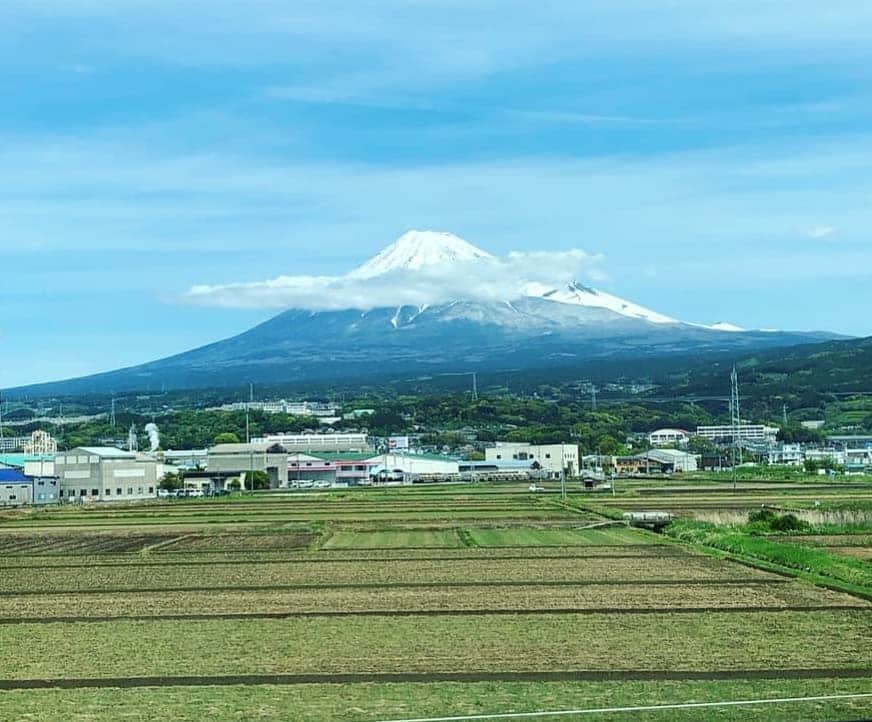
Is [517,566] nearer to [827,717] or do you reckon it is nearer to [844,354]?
[827,717]

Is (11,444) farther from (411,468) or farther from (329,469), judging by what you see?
(411,468)

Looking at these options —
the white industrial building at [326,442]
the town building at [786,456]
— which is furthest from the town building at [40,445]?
the town building at [786,456]

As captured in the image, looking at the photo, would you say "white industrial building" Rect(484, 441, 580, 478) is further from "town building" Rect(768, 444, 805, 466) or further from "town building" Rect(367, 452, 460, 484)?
"town building" Rect(768, 444, 805, 466)

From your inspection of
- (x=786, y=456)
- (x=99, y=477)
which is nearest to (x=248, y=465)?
(x=99, y=477)

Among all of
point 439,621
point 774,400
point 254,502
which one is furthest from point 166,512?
point 774,400

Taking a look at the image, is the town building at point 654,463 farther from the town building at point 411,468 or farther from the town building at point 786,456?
the town building at point 411,468

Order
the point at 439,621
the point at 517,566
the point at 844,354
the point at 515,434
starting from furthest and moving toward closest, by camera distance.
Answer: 1. the point at 844,354
2. the point at 515,434
3. the point at 517,566
4. the point at 439,621
